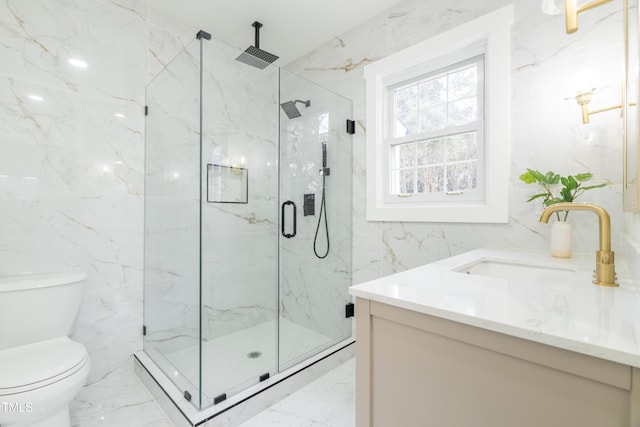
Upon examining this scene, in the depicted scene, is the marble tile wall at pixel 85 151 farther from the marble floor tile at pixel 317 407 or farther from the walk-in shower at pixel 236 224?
the marble floor tile at pixel 317 407

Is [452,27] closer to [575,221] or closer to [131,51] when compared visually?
[575,221]

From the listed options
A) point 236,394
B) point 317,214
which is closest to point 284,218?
point 317,214

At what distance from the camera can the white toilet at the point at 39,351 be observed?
46.4 inches

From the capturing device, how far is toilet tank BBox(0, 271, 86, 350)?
146cm

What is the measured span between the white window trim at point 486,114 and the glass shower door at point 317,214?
0.83ft

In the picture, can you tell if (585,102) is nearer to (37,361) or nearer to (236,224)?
(236,224)

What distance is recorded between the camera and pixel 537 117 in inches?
61.1

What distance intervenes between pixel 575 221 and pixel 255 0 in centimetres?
248

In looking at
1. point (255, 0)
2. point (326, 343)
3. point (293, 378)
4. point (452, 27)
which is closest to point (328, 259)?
point (326, 343)

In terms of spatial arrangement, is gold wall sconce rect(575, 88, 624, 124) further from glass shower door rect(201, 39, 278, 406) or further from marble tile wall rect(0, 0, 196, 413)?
marble tile wall rect(0, 0, 196, 413)

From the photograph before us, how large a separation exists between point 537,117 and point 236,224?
1.95m

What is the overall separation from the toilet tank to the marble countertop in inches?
67.9

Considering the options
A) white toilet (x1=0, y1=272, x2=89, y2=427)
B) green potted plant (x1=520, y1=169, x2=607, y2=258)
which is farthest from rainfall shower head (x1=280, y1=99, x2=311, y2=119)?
white toilet (x1=0, y1=272, x2=89, y2=427)

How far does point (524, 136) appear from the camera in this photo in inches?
62.9
